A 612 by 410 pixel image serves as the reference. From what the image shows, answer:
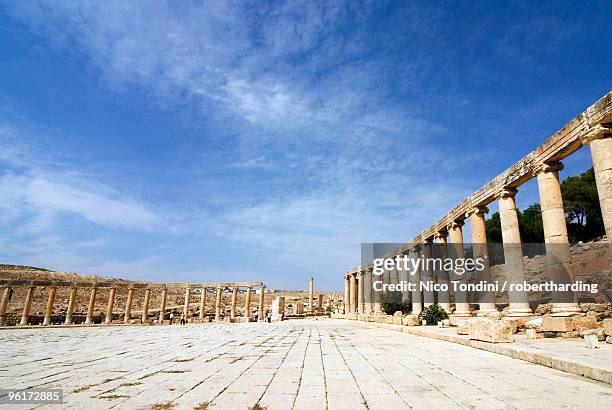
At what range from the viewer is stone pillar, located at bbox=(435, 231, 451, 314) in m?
20.1

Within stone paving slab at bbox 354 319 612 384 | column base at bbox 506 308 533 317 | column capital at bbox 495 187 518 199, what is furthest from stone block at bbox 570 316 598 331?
column capital at bbox 495 187 518 199

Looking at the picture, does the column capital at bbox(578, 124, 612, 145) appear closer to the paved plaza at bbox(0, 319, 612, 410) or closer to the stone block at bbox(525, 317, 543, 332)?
the stone block at bbox(525, 317, 543, 332)

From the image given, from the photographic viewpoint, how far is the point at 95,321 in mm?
38344

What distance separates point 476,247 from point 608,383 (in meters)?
12.6

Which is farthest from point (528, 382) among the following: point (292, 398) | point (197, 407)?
point (197, 407)

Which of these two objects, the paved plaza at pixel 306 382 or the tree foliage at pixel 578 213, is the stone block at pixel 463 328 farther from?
the tree foliage at pixel 578 213

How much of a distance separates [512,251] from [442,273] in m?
7.54

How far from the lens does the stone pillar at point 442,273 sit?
20141 millimetres

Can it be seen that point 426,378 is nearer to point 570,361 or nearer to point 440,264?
point 570,361

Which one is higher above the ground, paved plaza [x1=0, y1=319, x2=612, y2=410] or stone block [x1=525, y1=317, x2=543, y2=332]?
stone block [x1=525, y1=317, x2=543, y2=332]

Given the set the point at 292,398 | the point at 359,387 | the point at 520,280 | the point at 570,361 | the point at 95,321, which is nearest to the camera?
the point at 292,398

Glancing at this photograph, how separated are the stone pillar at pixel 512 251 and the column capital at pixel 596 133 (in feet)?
14.4

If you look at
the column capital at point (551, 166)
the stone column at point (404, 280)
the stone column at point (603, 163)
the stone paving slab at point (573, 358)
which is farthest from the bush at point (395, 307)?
the stone paving slab at point (573, 358)

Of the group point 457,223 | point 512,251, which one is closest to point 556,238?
point 512,251
